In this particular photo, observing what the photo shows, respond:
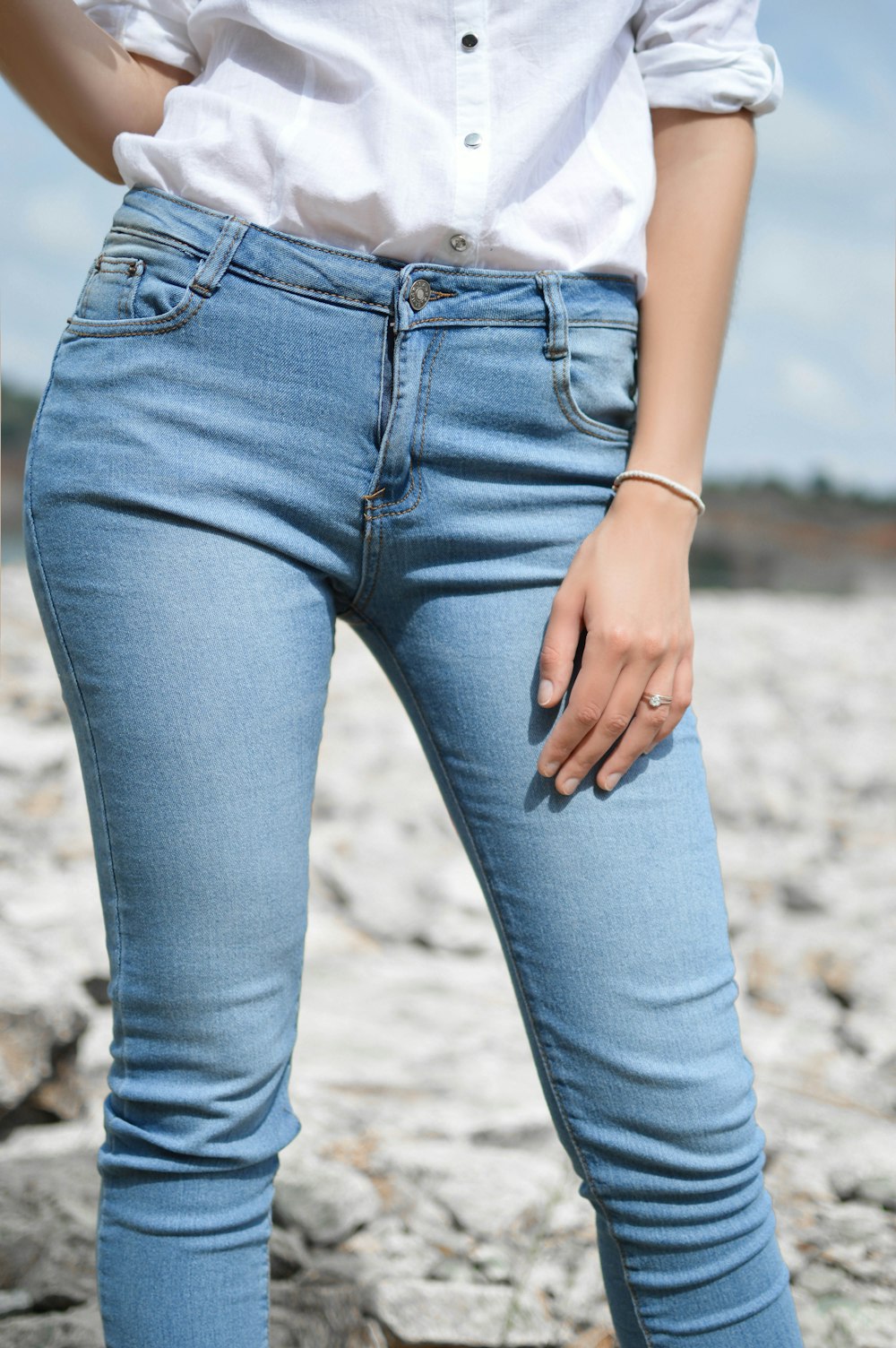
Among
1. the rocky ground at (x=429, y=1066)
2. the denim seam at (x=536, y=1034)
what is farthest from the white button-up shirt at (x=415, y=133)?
the rocky ground at (x=429, y=1066)

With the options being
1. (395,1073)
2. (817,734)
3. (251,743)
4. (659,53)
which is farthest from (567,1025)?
(817,734)

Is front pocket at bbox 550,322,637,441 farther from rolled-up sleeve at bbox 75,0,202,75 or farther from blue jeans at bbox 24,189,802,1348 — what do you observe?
rolled-up sleeve at bbox 75,0,202,75

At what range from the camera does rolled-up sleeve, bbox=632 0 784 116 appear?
3.55ft

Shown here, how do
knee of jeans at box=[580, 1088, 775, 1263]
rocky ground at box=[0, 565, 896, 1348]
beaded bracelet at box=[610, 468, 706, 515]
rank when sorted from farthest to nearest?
rocky ground at box=[0, 565, 896, 1348] < beaded bracelet at box=[610, 468, 706, 515] < knee of jeans at box=[580, 1088, 775, 1263]

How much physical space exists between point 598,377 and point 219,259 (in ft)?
1.14

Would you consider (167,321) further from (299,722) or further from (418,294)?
(299,722)

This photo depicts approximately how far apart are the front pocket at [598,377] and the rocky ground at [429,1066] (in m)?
1.33

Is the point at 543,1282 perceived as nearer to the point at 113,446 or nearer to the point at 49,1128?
the point at 49,1128

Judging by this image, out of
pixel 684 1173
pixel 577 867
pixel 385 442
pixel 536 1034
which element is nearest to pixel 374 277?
pixel 385 442

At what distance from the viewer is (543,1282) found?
1.82 meters

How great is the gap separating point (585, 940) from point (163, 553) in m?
0.48

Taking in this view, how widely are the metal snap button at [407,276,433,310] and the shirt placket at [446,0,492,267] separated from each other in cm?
4

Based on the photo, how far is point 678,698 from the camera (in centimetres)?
102

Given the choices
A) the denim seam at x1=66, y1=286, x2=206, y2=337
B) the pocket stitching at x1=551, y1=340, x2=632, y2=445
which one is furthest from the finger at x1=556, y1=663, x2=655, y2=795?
the denim seam at x1=66, y1=286, x2=206, y2=337
